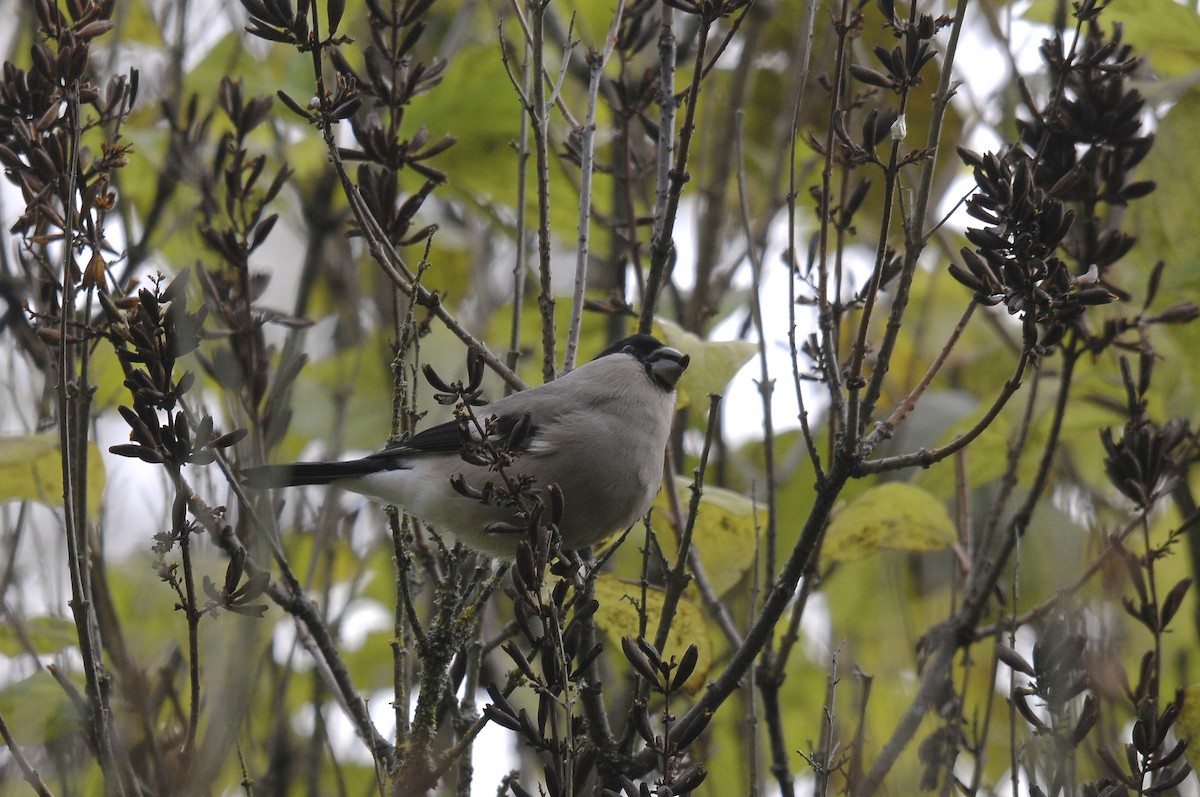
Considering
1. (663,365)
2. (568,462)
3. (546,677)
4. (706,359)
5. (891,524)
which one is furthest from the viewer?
(663,365)

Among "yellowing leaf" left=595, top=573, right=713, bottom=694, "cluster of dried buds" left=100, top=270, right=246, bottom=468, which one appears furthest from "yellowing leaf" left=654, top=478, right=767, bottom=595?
"cluster of dried buds" left=100, top=270, right=246, bottom=468

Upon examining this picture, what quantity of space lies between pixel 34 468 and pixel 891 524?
1836 millimetres

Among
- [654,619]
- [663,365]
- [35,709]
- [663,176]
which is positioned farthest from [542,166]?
[35,709]

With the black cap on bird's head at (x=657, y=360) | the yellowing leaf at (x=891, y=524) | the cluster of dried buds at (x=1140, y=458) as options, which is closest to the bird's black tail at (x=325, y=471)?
the black cap on bird's head at (x=657, y=360)

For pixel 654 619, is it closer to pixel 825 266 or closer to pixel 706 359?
pixel 706 359

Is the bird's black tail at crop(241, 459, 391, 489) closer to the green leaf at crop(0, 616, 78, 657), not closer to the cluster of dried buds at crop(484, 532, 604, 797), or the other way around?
the green leaf at crop(0, 616, 78, 657)

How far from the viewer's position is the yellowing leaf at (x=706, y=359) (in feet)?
8.75

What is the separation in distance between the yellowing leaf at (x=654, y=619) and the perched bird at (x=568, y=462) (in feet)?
0.85

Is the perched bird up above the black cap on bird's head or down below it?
below

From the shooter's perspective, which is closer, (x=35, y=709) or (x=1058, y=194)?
(x=1058, y=194)

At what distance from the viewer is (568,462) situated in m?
3.19

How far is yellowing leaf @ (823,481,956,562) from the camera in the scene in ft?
9.20

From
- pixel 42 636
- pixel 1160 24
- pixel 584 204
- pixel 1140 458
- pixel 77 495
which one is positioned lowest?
pixel 42 636

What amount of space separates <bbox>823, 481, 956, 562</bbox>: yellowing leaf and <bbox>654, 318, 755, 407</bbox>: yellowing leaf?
0.45m
